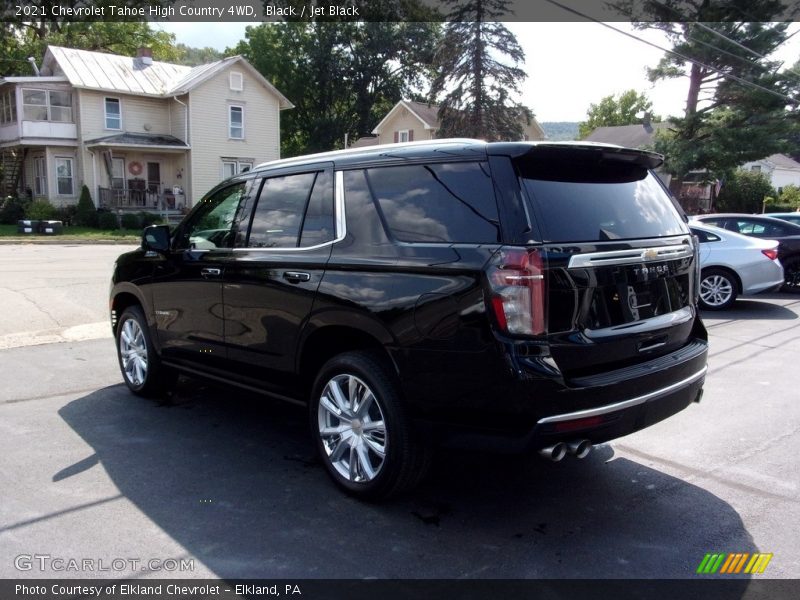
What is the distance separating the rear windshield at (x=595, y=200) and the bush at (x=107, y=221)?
1191 inches

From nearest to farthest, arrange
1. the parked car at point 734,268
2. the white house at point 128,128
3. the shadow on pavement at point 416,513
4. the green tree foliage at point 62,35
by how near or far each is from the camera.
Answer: the shadow on pavement at point 416,513 → the parked car at point 734,268 → the white house at point 128,128 → the green tree foliage at point 62,35

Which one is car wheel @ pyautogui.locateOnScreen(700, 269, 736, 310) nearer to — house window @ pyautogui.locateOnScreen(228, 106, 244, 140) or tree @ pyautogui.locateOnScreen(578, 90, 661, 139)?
house window @ pyautogui.locateOnScreen(228, 106, 244, 140)

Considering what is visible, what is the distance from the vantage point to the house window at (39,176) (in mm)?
33938

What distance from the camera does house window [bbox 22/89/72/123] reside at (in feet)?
107

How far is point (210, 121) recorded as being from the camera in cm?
3559

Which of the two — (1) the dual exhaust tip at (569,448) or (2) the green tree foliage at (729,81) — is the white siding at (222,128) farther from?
(1) the dual exhaust tip at (569,448)

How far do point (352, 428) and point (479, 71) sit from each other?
3378 centimetres

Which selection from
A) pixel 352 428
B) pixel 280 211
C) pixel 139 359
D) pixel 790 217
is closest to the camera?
pixel 352 428

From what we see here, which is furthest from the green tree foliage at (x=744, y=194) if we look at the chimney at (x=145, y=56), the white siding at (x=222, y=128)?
the chimney at (x=145, y=56)

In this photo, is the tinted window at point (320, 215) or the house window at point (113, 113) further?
the house window at point (113, 113)

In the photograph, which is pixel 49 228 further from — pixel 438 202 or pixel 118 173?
pixel 438 202

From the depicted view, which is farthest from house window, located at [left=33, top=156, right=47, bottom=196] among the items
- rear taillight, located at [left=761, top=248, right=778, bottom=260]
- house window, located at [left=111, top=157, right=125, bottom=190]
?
rear taillight, located at [left=761, top=248, right=778, bottom=260]

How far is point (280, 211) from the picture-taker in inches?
181

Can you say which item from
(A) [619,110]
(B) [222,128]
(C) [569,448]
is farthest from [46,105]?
(A) [619,110]
